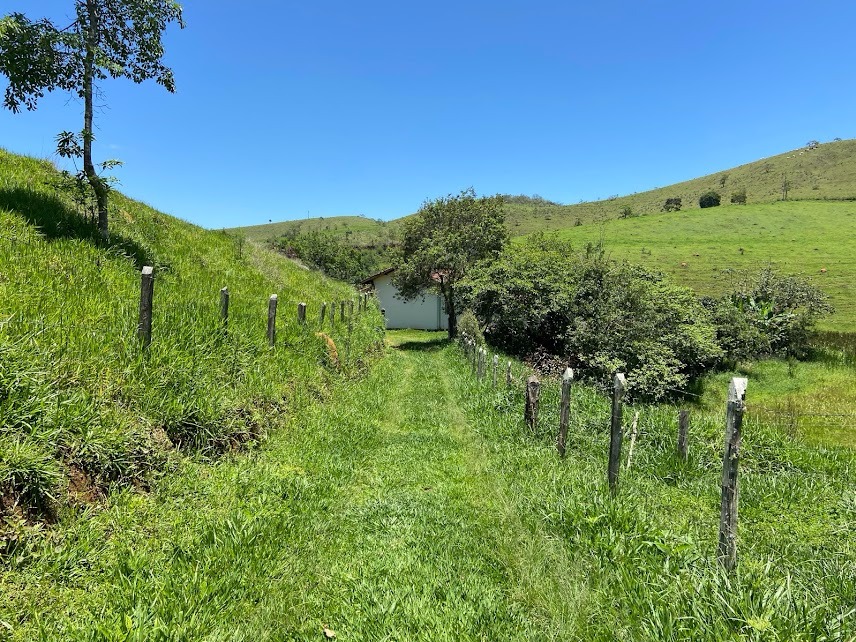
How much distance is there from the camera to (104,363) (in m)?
4.59

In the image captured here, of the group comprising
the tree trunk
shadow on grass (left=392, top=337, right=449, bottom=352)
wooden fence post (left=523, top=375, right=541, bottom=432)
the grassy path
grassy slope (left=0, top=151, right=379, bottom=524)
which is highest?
the tree trunk

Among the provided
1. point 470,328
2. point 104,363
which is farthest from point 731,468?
point 470,328

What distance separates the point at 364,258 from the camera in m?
54.3

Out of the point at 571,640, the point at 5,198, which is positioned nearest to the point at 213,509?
the point at 571,640

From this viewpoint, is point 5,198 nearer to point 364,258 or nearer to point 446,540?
point 446,540

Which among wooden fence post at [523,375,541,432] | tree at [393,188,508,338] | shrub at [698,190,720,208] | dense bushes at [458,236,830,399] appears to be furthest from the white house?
shrub at [698,190,720,208]

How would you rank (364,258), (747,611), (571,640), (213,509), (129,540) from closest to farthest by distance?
(747,611)
(571,640)
(129,540)
(213,509)
(364,258)

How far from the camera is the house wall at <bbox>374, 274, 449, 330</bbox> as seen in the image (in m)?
36.5

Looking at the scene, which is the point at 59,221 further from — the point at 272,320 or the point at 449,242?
the point at 449,242

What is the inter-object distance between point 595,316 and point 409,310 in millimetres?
19356

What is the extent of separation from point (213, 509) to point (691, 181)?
126 meters

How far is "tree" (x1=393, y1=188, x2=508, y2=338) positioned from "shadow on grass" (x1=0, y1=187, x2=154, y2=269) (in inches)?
689

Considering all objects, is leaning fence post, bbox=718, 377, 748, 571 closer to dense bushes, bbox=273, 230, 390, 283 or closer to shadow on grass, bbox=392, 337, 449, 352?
shadow on grass, bbox=392, 337, 449, 352

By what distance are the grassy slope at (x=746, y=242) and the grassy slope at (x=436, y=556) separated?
3252 cm
